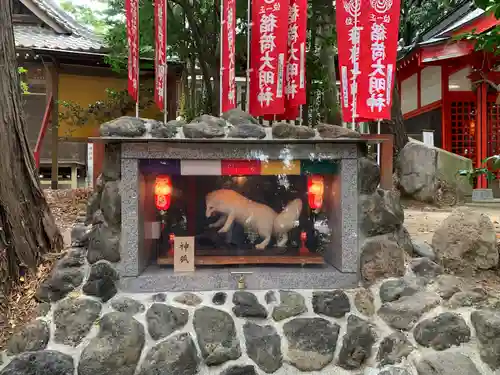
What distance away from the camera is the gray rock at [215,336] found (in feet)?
10.4

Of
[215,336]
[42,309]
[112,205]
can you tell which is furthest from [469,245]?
[42,309]

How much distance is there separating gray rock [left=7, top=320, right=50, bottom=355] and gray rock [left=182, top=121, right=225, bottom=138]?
194 cm

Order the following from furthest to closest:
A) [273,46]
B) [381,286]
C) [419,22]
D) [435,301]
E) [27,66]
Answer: [419,22]
[27,66]
[273,46]
[381,286]
[435,301]

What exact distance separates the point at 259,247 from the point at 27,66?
31.3ft

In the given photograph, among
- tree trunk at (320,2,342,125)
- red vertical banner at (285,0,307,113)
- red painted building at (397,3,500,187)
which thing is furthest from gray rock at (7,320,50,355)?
red painted building at (397,3,500,187)

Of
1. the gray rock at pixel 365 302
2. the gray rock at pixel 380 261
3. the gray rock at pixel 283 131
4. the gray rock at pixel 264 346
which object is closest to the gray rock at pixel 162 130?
the gray rock at pixel 283 131

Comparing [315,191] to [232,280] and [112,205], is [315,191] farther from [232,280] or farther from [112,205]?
[112,205]

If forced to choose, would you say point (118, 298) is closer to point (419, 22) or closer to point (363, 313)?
point (363, 313)

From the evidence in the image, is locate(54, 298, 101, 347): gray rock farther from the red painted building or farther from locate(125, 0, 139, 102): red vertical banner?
the red painted building

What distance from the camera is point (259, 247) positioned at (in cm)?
392

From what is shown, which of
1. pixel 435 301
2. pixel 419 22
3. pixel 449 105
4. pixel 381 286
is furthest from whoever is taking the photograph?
pixel 419 22

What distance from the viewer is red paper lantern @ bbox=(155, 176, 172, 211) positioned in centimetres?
377

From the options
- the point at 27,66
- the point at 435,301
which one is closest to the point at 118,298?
the point at 435,301

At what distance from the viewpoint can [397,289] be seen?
11.6 feet
